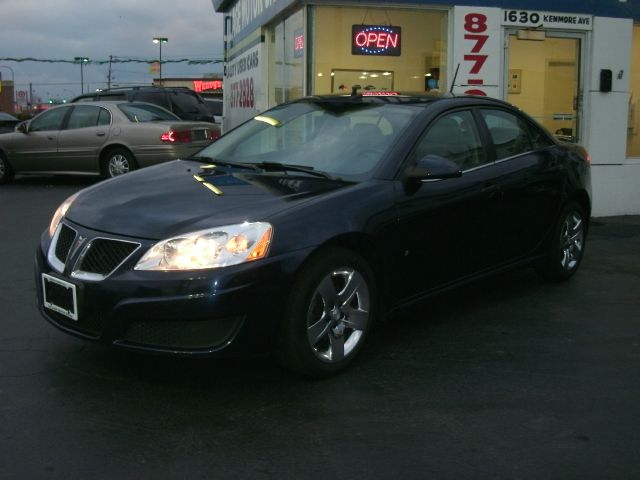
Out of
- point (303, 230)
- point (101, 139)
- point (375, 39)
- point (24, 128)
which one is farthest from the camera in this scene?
point (24, 128)

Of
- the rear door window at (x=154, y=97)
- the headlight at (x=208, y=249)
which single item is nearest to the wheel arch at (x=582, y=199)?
the headlight at (x=208, y=249)

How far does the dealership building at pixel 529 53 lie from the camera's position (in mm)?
10156

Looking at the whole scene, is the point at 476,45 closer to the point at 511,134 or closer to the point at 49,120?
the point at 511,134

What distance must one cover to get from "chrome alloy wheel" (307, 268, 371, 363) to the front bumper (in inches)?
10.5

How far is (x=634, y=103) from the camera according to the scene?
1148cm

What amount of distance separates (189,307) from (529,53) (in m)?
8.43

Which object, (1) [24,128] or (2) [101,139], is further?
(1) [24,128]

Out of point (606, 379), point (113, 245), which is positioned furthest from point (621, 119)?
point (113, 245)

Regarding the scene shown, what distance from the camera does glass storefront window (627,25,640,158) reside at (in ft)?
36.4

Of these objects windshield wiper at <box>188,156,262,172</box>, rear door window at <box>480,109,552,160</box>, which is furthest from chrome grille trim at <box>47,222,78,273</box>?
rear door window at <box>480,109,552,160</box>

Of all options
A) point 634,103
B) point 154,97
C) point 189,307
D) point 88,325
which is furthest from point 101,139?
point 189,307

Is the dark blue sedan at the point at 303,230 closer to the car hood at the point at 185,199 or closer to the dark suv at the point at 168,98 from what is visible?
the car hood at the point at 185,199

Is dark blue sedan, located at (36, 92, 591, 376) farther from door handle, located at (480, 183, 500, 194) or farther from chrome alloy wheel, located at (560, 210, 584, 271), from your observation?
chrome alloy wheel, located at (560, 210, 584, 271)

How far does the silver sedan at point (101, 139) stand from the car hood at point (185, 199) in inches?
338
